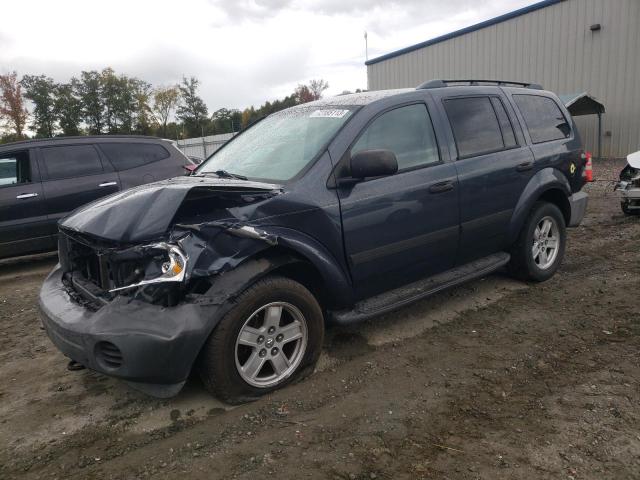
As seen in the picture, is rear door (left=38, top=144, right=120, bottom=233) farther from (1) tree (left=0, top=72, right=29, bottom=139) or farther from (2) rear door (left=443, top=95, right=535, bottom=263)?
(1) tree (left=0, top=72, right=29, bottom=139)

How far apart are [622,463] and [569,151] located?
140 inches

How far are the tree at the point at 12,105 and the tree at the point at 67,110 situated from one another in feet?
13.4

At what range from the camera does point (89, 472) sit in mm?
2400

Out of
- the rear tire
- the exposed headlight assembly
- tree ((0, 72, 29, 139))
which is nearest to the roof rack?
the rear tire

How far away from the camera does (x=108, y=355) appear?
2.64 metres

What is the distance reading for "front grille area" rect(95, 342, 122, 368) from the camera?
2611mm

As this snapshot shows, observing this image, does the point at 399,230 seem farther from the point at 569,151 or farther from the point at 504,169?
the point at 569,151

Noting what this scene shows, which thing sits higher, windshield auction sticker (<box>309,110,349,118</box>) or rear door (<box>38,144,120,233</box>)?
windshield auction sticker (<box>309,110,349,118</box>)

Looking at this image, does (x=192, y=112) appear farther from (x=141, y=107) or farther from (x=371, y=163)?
(x=371, y=163)

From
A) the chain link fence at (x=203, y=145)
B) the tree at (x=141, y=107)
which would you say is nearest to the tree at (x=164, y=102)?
the tree at (x=141, y=107)

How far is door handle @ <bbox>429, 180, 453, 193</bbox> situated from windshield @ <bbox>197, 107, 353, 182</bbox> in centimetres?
85

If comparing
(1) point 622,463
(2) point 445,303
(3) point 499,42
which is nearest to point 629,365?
(1) point 622,463

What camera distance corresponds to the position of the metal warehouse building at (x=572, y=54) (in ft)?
57.7

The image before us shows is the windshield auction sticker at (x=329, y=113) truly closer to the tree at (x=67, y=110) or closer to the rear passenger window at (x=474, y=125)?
the rear passenger window at (x=474, y=125)
